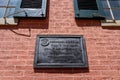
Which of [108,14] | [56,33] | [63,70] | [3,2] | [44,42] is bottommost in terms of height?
[63,70]

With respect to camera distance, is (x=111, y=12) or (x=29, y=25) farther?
(x=111, y=12)

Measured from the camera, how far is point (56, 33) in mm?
4324

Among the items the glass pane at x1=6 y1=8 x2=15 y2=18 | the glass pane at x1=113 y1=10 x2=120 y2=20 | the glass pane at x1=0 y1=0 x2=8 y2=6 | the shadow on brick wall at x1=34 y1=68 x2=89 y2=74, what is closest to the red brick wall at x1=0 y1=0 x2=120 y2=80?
the shadow on brick wall at x1=34 y1=68 x2=89 y2=74

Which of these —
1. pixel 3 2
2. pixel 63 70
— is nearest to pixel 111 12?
pixel 63 70

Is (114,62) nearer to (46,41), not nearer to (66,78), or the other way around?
(66,78)

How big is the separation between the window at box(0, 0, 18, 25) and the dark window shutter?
130cm

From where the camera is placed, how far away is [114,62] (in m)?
3.93

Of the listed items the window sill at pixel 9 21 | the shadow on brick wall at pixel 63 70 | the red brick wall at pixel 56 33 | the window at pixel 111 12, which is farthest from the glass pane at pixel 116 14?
the window sill at pixel 9 21

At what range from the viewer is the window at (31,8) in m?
4.57

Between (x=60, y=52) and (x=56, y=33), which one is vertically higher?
(x=56, y=33)

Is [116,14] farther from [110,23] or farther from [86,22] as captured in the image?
[86,22]

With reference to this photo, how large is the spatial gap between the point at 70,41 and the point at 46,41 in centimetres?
44

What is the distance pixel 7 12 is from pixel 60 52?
1608 millimetres

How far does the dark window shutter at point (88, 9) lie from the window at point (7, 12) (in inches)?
51.4
